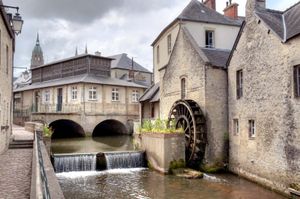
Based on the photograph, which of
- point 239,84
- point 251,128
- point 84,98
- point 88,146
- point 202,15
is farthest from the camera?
point 84,98

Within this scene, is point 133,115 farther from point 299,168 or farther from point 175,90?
point 299,168

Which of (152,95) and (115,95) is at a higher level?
(115,95)

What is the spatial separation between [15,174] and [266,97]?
8818mm

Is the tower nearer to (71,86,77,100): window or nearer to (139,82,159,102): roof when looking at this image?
(71,86,77,100): window

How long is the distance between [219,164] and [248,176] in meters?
1.95

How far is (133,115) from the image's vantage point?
3447 centimetres

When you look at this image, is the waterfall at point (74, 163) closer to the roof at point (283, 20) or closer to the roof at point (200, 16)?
the roof at point (283, 20)

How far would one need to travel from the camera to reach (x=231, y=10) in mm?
25312

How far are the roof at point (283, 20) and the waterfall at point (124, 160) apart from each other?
339 inches

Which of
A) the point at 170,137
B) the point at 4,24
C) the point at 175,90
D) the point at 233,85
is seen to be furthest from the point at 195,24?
the point at 4,24

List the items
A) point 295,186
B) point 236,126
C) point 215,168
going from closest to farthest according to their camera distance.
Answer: point 295,186, point 236,126, point 215,168

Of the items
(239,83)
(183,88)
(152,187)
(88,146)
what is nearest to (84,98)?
(88,146)

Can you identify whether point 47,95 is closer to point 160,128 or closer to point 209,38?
point 209,38

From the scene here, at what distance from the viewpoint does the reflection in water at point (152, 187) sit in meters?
10.8
